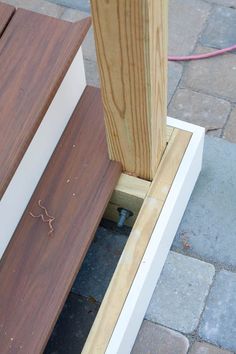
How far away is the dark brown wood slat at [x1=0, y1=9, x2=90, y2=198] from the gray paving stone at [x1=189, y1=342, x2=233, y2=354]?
26.6 inches

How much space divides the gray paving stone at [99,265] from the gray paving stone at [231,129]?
0.47 meters

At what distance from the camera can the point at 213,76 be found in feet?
6.77

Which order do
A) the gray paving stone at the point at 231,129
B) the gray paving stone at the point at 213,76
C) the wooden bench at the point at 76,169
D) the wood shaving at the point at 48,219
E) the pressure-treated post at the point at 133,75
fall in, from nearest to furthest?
1. the pressure-treated post at the point at 133,75
2. the wooden bench at the point at 76,169
3. the wood shaving at the point at 48,219
4. the gray paving stone at the point at 231,129
5. the gray paving stone at the point at 213,76

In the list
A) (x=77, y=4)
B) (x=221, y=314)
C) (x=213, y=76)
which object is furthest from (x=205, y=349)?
(x=77, y=4)

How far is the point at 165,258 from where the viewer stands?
170cm

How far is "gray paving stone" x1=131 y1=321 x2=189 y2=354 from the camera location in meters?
1.60

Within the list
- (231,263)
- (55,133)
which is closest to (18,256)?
(55,133)

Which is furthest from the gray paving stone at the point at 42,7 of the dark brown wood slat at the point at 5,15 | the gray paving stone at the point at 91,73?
the dark brown wood slat at the point at 5,15

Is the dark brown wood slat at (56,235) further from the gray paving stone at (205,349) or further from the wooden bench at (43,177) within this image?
the gray paving stone at (205,349)

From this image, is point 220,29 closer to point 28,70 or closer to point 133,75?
point 28,70

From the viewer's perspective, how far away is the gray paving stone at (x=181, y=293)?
1642 millimetres

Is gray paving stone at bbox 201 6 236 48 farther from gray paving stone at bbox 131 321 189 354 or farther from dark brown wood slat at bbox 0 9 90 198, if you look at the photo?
gray paving stone at bbox 131 321 189 354

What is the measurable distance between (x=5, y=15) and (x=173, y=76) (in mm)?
674

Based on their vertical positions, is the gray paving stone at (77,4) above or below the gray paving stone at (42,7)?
above
